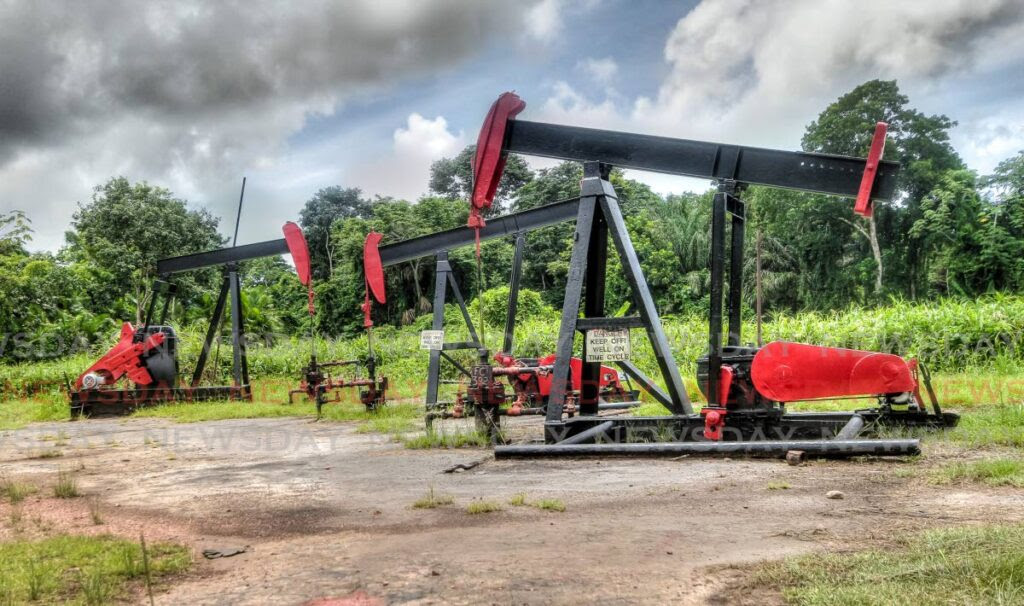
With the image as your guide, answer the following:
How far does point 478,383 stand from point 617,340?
5.38 feet

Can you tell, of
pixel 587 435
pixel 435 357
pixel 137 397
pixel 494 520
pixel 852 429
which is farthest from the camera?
pixel 137 397

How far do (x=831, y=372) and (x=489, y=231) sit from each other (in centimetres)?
561

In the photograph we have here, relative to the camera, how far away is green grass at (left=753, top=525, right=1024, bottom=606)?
213 cm

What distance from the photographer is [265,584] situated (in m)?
2.75

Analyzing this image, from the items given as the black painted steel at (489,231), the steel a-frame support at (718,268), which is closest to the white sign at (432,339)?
the black painted steel at (489,231)

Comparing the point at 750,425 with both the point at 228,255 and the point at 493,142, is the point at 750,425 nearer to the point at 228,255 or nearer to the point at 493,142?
the point at 493,142

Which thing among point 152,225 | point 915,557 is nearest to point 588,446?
point 915,557

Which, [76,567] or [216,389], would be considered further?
[216,389]

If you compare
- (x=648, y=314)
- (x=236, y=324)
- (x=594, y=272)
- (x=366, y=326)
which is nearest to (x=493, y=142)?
(x=594, y=272)

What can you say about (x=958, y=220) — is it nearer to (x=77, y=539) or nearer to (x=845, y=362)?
(x=845, y=362)

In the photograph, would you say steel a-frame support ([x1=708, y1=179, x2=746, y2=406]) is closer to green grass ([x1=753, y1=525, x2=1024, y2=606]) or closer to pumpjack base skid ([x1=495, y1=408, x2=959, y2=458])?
pumpjack base skid ([x1=495, y1=408, x2=959, y2=458])

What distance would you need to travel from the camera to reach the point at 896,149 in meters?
27.5

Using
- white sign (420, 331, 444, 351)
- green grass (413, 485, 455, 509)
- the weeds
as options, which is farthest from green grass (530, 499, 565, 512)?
white sign (420, 331, 444, 351)

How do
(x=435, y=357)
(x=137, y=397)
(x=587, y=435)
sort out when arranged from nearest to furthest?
(x=587, y=435) < (x=435, y=357) < (x=137, y=397)
